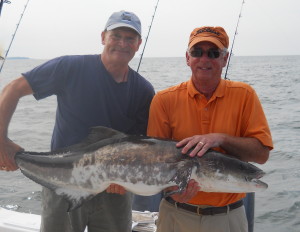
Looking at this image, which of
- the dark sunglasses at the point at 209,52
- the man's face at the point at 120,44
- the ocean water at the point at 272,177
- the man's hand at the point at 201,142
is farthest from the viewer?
the ocean water at the point at 272,177

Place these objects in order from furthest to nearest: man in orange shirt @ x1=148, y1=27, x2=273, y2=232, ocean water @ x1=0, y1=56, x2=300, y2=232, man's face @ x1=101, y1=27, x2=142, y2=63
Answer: ocean water @ x1=0, y1=56, x2=300, y2=232
man's face @ x1=101, y1=27, x2=142, y2=63
man in orange shirt @ x1=148, y1=27, x2=273, y2=232

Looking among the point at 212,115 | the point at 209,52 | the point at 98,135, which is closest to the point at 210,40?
the point at 209,52

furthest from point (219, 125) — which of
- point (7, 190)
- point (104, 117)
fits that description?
point (7, 190)

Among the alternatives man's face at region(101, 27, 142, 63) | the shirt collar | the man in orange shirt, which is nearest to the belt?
the man in orange shirt

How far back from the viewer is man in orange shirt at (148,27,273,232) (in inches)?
120

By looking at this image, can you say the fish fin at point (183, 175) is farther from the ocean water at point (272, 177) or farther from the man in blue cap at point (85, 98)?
the ocean water at point (272, 177)

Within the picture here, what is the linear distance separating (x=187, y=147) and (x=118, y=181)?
69cm

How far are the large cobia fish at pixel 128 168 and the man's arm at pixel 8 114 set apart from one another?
8cm

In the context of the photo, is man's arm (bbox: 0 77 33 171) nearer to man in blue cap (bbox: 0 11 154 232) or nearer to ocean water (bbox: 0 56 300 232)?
man in blue cap (bbox: 0 11 154 232)

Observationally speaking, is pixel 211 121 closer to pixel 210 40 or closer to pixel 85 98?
pixel 210 40

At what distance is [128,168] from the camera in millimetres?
3078

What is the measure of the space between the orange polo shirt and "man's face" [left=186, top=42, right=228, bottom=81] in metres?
0.12

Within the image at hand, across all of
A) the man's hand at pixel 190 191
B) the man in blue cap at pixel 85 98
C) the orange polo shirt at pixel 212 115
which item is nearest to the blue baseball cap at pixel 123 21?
the man in blue cap at pixel 85 98

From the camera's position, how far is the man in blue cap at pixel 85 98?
11.0 ft
